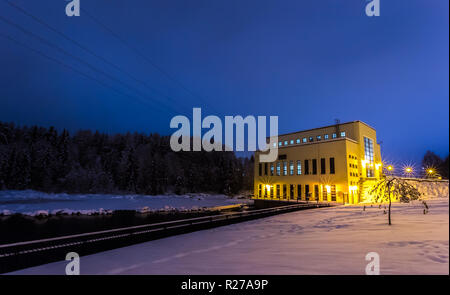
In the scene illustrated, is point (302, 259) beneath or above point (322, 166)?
beneath

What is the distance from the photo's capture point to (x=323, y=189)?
4153 cm

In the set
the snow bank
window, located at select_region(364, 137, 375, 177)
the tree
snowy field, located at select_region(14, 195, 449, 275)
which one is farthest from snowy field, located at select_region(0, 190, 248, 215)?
the snow bank

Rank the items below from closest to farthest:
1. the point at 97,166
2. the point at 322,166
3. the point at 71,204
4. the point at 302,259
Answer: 1. the point at 302,259
2. the point at 322,166
3. the point at 71,204
4. the point at 97,166

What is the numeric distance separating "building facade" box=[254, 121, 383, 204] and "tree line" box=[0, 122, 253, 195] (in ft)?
129

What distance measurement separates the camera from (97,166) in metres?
85.1

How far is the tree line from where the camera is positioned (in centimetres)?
7031

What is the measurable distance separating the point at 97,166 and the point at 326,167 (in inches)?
3121

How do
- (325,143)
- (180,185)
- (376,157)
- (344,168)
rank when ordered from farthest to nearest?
(180,185) → (376,157) → (325,143) → (344,168)

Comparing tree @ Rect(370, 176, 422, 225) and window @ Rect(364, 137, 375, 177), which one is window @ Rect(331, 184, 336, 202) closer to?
window @ Rect(364, 137, 375, 177)

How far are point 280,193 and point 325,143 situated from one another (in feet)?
46.5

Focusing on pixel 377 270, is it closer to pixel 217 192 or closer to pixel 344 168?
pixel 344 168

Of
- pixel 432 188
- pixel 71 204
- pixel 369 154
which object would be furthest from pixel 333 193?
pixel 71 204

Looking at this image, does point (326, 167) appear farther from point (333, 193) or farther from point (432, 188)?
point (432, 188)
